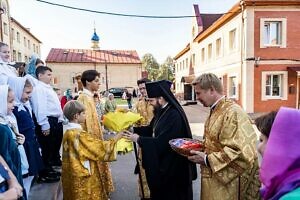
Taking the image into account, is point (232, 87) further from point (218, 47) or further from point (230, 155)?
point (230, 155)

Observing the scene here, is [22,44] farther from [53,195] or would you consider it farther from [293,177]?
[293,177]

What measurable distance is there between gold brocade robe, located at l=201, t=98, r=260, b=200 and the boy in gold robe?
1220 millimetres

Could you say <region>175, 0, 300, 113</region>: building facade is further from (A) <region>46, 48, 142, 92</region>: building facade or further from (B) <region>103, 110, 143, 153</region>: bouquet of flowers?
(A) <region>46, 48, 142, 92</region>: building facade

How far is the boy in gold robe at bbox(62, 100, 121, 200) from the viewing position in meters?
3.78

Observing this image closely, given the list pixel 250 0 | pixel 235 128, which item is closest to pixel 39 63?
pixel 235 128

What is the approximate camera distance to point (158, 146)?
3545mm

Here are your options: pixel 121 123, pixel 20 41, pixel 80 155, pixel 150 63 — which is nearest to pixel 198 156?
pixel 121 123

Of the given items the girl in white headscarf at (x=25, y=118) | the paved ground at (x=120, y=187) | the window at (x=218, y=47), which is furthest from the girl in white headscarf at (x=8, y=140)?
the window at (x=218, y=47)

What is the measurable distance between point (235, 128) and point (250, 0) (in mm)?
17924

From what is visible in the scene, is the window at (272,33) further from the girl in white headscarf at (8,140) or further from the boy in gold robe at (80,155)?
the girl in white headscarf at (8,140)

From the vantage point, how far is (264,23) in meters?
19.3

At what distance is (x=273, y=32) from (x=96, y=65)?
2997 centimetres

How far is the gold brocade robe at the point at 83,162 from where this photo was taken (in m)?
3.78

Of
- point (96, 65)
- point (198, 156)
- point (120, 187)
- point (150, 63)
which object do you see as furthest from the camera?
point (150, 63)
